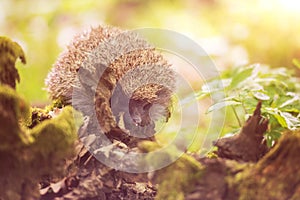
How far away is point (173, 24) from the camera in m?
3.99

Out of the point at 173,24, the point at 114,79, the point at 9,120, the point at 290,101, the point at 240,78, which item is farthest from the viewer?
the point at 173,24

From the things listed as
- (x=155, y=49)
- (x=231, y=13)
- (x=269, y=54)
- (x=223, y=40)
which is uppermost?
(x=231, y=13)

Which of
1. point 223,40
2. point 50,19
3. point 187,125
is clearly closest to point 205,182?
point 187,125

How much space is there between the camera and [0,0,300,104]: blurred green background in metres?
2.87

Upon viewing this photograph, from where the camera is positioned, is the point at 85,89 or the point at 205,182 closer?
the point at 205,182

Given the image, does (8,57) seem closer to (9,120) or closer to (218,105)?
(9,120)

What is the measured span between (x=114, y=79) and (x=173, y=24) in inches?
120

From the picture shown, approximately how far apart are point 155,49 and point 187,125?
21.1 inches

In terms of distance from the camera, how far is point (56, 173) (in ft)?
2.66

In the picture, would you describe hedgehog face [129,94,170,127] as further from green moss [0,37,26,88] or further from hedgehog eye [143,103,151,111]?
green moss [0,37,26,88]

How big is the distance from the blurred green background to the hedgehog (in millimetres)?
1598

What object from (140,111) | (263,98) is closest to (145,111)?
(140,111)

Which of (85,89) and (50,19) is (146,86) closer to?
(85,89)

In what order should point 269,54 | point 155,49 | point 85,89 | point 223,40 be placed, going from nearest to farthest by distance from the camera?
point 85,89
point 155,49
point 269,54
point 223,40
